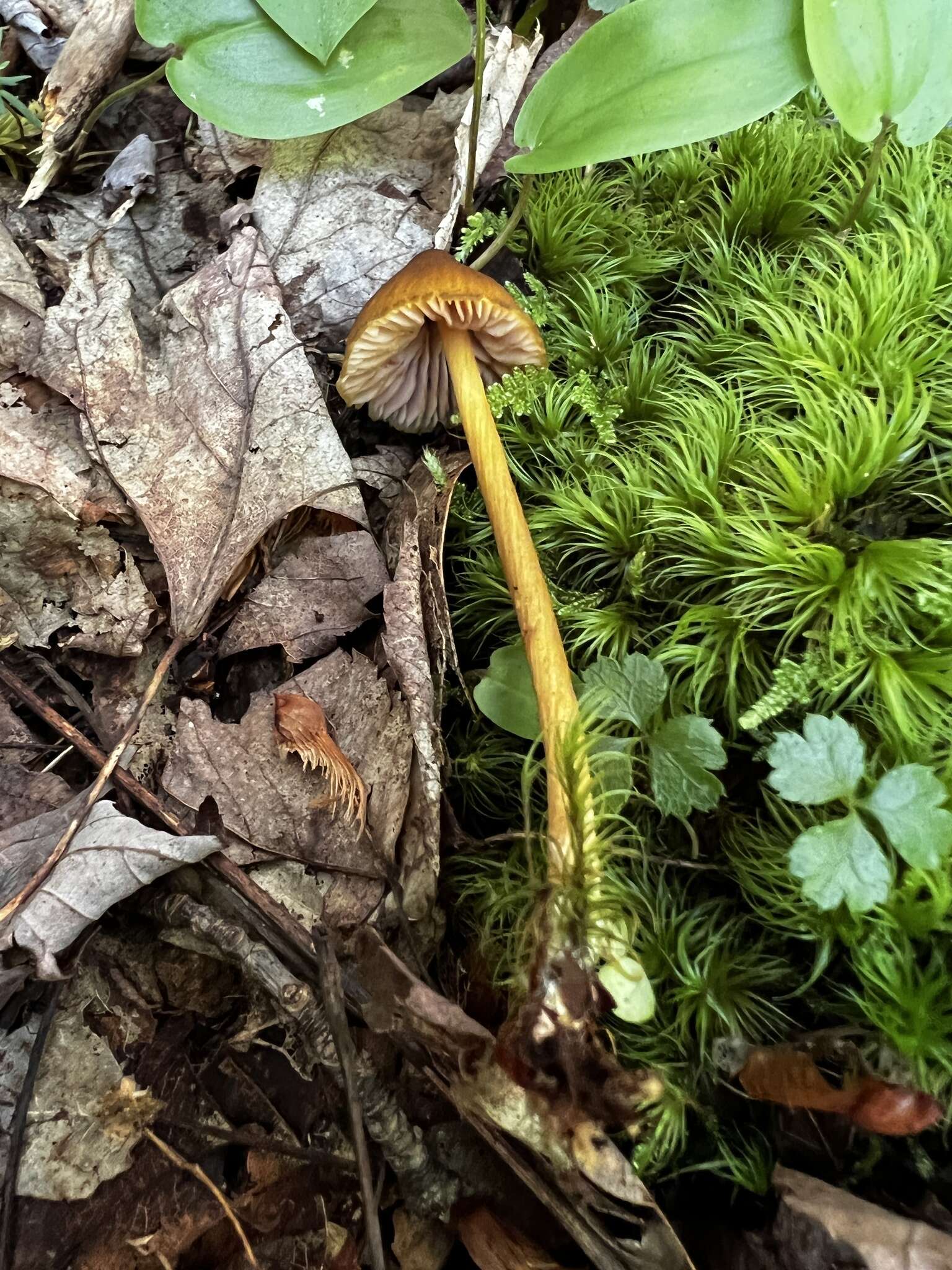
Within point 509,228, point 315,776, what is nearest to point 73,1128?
point 315,776

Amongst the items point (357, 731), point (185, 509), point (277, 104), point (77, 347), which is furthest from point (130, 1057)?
point (277, 104)

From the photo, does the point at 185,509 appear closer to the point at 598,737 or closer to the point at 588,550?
the point at 588,550

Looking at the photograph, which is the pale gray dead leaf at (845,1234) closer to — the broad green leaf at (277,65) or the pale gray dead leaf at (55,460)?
the pale gray dead leaf at (55,460)

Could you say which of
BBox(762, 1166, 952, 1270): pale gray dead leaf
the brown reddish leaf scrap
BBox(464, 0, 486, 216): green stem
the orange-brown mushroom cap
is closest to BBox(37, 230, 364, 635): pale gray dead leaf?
the orange-brown mushroom cap

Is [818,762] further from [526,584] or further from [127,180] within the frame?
[127,180]

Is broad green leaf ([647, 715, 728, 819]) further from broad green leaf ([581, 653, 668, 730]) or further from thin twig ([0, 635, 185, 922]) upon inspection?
thin twig ([0, 635, 185, 922])

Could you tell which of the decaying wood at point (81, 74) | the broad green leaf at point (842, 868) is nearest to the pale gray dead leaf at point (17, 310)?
the decaying wood at point (81, 74)
